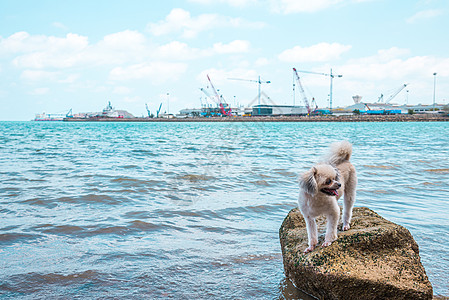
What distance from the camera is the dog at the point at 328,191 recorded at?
3.87 metres

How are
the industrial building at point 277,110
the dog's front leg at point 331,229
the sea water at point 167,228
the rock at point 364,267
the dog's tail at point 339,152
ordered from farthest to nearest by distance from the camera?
the industrial building at point 277,110 → the sea water at point 167,228 → the dog's tail at point 339,152 → the dog's front leg at point 331,229 → the rock at point 364,267

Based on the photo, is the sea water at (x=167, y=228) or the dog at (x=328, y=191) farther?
the sea water at (x=167, y=228)

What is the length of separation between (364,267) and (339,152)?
1.38 metres

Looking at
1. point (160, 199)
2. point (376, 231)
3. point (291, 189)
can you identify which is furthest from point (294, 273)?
point (291, 189)

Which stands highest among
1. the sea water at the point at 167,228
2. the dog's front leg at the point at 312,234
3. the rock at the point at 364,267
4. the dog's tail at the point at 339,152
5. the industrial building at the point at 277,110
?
the industrial building at the point at 277,110

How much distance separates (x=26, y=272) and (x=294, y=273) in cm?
357

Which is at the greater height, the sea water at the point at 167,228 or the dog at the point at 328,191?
the dog at the point at 328,191

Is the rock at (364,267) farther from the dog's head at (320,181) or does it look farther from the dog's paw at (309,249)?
the dog's head at (320,181)

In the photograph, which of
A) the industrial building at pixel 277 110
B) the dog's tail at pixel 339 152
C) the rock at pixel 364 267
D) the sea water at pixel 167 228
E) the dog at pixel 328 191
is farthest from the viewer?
the industrial building at pixel 277 110

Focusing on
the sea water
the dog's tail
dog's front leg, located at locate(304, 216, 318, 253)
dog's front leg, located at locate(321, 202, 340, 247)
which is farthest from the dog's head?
the sea water

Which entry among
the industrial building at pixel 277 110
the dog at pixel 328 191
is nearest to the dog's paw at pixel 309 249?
the dog at pixel 328 191

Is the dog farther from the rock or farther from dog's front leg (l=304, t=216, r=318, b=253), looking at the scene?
the rock

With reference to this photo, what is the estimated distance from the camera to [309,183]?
12.5 ft

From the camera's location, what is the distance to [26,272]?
503cm
